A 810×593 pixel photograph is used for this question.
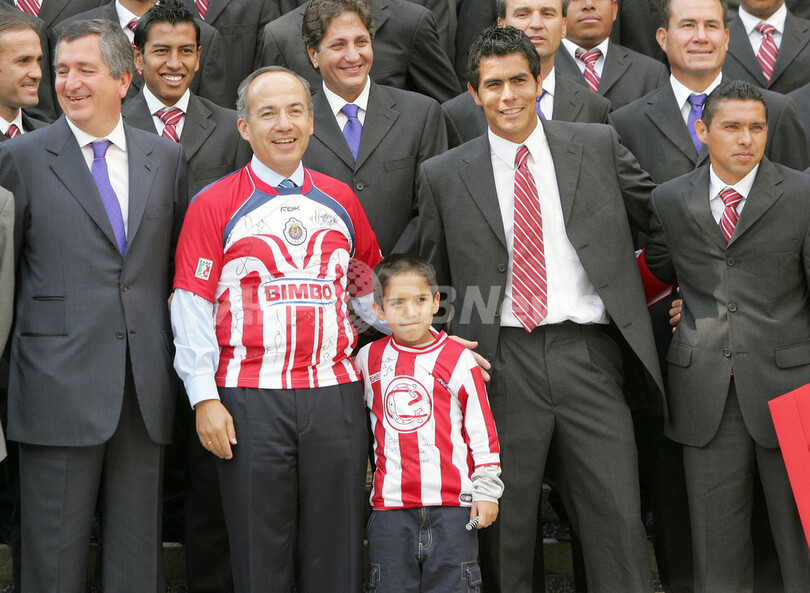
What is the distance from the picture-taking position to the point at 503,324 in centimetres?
394

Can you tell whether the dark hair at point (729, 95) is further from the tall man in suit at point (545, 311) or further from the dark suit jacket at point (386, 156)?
the dark suit jacket at point (386, 156)

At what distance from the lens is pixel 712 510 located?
3889mm

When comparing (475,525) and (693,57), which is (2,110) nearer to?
(475,525)

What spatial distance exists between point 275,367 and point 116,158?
98 centimetres

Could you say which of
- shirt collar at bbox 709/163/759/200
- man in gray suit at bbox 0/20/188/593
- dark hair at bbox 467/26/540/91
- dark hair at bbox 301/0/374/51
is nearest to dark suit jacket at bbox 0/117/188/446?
man in gray suit at bbox 0/20/188/593

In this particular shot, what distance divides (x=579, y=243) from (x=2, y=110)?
252cm

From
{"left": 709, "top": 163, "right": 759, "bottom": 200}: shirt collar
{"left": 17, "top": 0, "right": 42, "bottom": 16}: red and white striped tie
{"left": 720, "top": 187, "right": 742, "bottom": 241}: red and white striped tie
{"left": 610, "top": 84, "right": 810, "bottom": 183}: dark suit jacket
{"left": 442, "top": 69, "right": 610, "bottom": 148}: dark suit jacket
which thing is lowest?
{"left": 720, "top": 187, "right": 742, "bottom": 241}: red and white striped tie

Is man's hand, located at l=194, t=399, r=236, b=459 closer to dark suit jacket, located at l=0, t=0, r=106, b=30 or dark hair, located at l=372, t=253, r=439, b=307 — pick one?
dark hair, located at l=372, t=253, r=439, b=307

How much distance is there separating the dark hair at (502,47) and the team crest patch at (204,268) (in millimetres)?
1248

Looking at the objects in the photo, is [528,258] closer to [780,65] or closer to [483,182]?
[483,182]

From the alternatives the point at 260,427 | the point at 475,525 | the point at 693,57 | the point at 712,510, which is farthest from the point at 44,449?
the point at 693,57

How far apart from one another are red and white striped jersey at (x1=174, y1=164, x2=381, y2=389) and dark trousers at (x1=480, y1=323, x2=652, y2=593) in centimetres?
63

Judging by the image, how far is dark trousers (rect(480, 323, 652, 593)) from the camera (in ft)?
12.5

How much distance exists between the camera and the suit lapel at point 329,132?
446 cm
